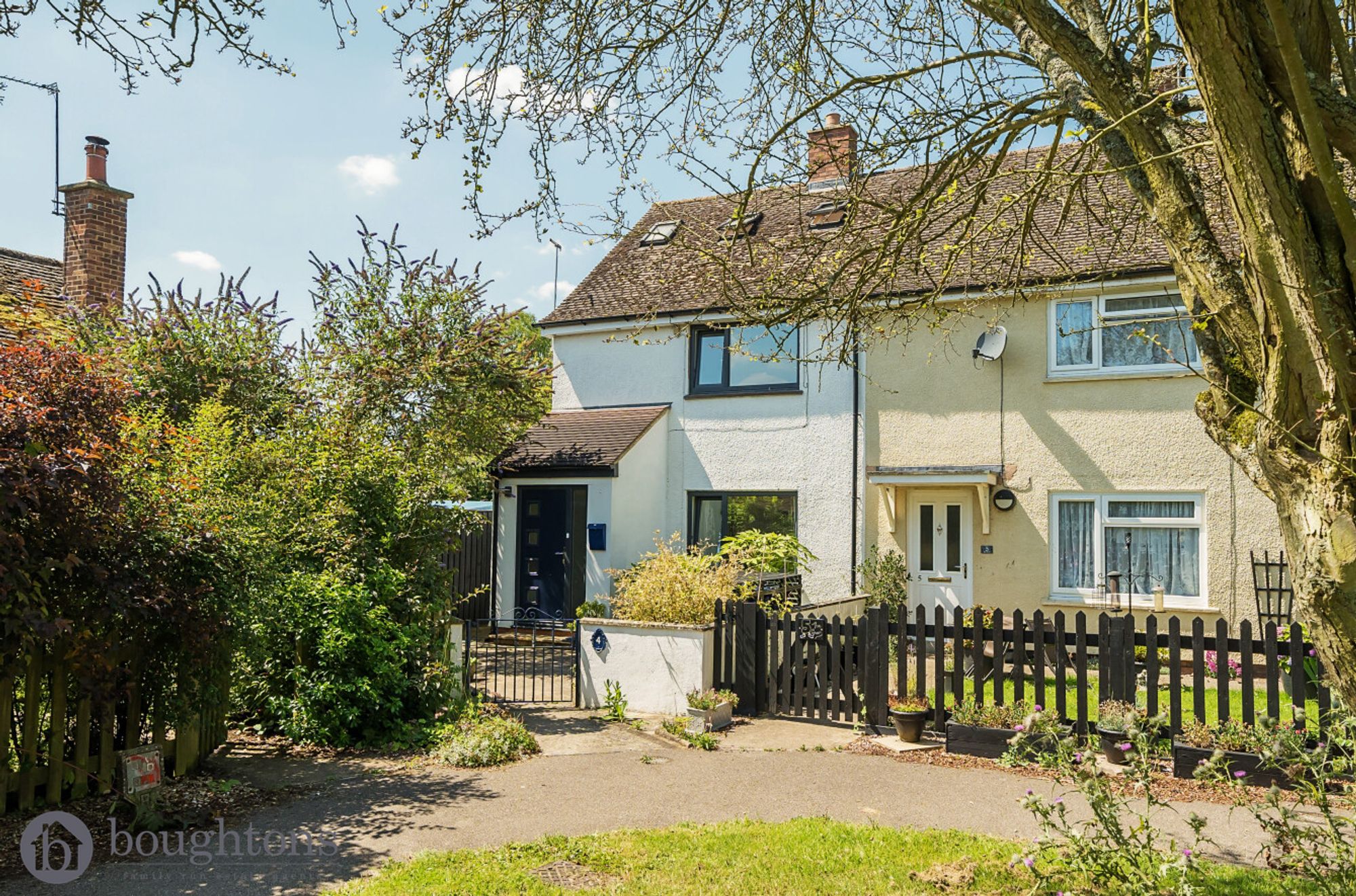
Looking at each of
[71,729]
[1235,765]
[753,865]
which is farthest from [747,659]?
[71,729]

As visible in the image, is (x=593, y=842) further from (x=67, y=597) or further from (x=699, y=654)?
(x=699, y=654)

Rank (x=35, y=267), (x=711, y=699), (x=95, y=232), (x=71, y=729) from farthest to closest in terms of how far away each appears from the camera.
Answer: (x=35, y=267) → (x=95, y=232) → (x=711, y=699) → (x=71, y=729)

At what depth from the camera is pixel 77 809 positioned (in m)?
6.33

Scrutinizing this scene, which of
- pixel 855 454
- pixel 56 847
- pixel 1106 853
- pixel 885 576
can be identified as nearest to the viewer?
pixel 1106 853

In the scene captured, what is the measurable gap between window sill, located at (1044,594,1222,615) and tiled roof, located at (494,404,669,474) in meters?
6.86

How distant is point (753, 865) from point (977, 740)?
12.2 ft

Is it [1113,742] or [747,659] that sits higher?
[747,659]

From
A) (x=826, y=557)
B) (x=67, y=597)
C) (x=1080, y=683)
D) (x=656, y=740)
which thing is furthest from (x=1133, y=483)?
(x=67, y=597)

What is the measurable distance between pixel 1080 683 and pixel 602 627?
16.7ft

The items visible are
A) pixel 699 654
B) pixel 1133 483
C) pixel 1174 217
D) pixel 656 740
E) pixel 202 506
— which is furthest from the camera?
pixel 1133 483

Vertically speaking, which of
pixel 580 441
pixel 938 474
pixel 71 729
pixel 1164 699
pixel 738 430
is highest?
pixel 738 430

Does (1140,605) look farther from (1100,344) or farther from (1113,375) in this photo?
(1100,344)

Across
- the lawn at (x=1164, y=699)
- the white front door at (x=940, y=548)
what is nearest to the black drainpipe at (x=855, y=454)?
the white front door at (x=940, y=548)

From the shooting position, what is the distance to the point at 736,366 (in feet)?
56.3
